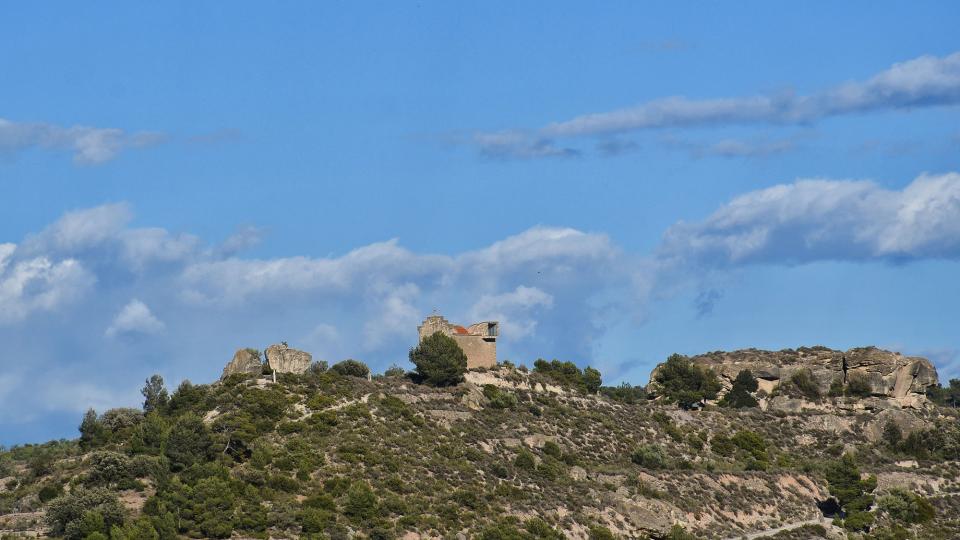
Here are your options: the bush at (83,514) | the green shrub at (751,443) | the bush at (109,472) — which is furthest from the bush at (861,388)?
the bush at (83,514)

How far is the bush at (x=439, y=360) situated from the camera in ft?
474

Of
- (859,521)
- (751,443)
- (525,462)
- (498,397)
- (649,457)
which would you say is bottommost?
(859,521)

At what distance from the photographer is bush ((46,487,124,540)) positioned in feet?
348

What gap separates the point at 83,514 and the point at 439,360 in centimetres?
4340

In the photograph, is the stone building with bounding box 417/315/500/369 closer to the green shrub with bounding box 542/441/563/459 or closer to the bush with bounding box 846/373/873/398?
the green shrub with bounding box 542/441/563/459

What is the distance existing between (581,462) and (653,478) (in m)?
Result: 6.24

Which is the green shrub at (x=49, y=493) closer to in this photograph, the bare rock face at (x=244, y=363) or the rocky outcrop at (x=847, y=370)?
the bare rock face at (x=244, y=363)

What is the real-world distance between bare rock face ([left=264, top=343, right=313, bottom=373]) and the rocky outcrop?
4081cm

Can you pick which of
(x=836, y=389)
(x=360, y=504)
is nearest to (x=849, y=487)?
(x=836, y=389)

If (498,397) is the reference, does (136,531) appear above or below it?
below

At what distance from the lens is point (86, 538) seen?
105 metres

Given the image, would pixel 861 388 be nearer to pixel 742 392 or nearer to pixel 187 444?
pixel 742 392

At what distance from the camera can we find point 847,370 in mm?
169000

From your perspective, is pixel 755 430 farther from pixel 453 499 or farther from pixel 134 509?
pixel 134 509
